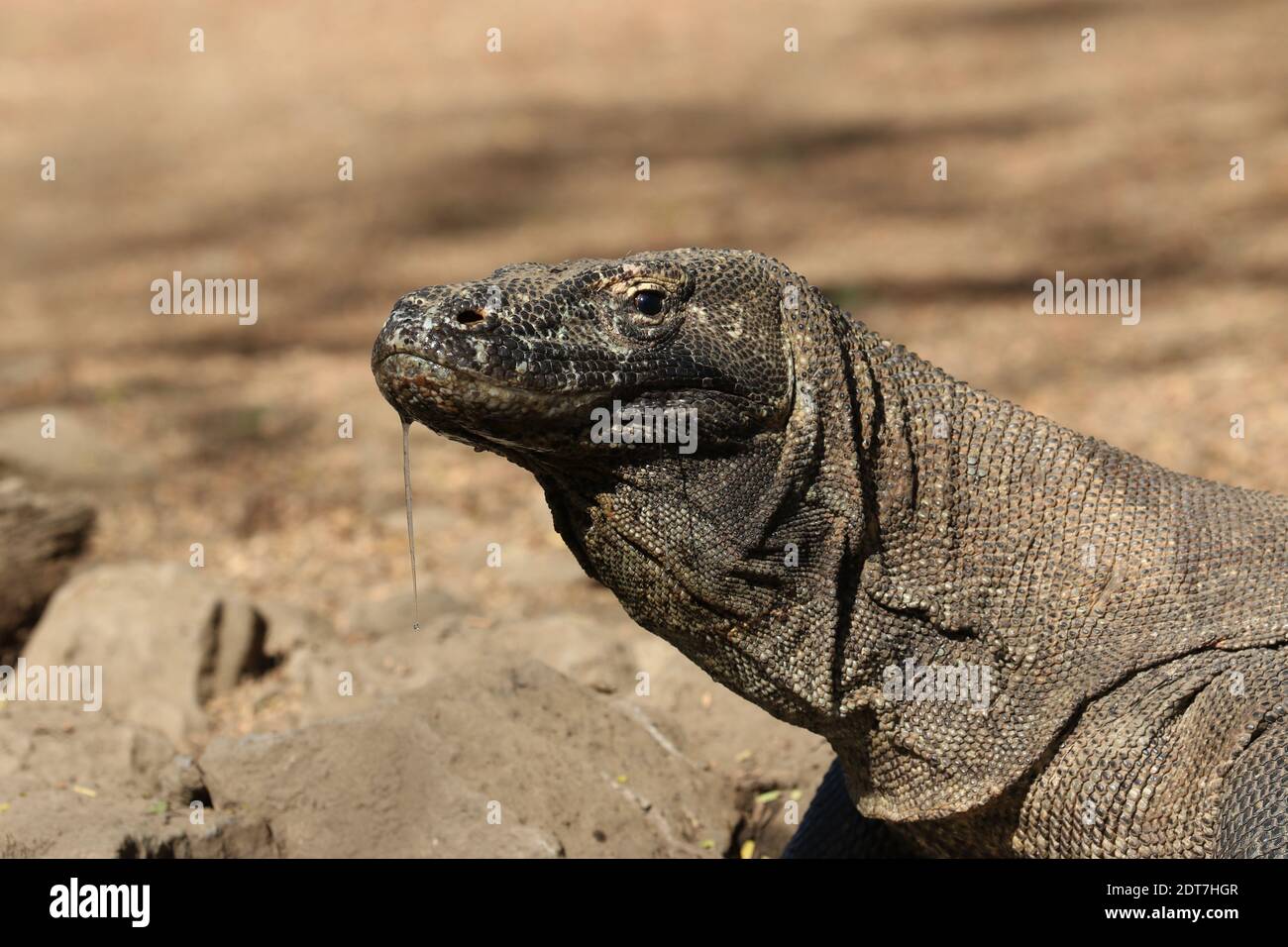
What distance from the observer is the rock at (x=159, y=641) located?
640 centimetres

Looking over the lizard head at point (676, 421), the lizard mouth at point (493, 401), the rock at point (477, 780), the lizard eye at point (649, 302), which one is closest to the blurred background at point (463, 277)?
the rock at point (477, 780)

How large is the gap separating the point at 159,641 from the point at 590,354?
12.5 feet

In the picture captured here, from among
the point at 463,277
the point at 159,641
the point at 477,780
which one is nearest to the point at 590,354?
the point at 477,780

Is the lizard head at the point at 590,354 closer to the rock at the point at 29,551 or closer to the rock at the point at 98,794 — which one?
the rock at the point at 98,794

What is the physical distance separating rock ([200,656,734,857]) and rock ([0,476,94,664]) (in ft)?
7.45

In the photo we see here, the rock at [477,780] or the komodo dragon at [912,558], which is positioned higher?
the komodo dragon at [912,558]

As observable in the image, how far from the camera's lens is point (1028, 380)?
400 inches

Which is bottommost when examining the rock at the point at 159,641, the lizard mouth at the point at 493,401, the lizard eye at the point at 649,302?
the rock at the point at 159,641

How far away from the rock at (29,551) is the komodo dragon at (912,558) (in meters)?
4.34

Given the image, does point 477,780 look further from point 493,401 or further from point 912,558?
point 493,401

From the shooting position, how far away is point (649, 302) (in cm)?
351

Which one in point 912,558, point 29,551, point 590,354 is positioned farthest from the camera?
point 29,551

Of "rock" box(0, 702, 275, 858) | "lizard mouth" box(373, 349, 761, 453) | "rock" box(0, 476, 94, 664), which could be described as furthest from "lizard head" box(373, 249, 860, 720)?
"rock" box(0, 476, 94, 664)

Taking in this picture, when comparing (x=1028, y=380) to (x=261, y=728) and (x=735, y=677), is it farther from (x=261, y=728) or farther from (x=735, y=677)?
(x=735, y=677)
